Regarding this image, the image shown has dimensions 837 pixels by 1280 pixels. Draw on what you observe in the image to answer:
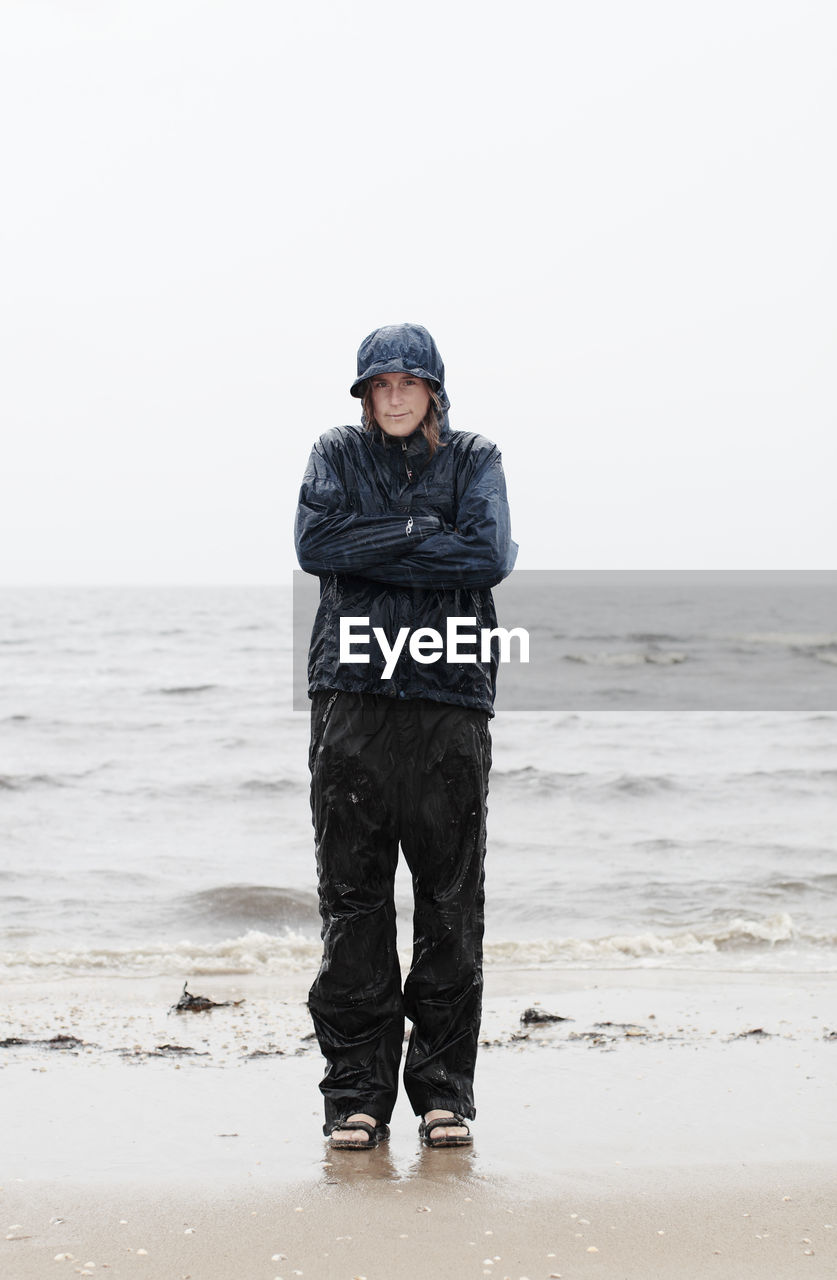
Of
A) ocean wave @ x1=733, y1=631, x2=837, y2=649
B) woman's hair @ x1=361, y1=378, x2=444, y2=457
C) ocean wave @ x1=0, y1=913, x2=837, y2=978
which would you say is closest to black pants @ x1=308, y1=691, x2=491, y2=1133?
woman's hair @ x1=361, y1=378, x2=444, y2=457

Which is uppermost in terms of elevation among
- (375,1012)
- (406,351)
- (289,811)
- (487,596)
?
(406,351)

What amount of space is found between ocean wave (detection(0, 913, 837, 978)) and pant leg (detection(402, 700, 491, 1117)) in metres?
2.40

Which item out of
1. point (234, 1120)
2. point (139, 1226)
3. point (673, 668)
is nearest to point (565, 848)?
point (234, 1120)

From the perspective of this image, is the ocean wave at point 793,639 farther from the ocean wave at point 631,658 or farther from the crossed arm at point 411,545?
the crossed arm at point 411,545

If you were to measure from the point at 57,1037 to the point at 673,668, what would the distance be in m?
24.0

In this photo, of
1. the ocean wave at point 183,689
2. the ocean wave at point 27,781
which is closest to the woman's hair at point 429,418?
the ocean wave at point 27,781

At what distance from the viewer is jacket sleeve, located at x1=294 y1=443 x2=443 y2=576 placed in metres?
3.03

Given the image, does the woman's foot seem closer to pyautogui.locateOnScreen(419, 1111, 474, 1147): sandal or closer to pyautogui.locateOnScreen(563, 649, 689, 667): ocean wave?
pyautogui.locateOnScreen(419, 1111, 474, 1147): sandal

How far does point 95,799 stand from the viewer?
33.6ft

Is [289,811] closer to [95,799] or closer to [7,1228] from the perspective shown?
[95,799]

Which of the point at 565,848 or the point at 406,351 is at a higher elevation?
the point at 406,351

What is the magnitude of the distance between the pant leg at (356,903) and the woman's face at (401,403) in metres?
0.68

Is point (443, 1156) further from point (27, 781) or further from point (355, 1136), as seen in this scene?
point (27, 781)

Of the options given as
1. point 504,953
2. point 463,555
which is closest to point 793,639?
point 504,953
